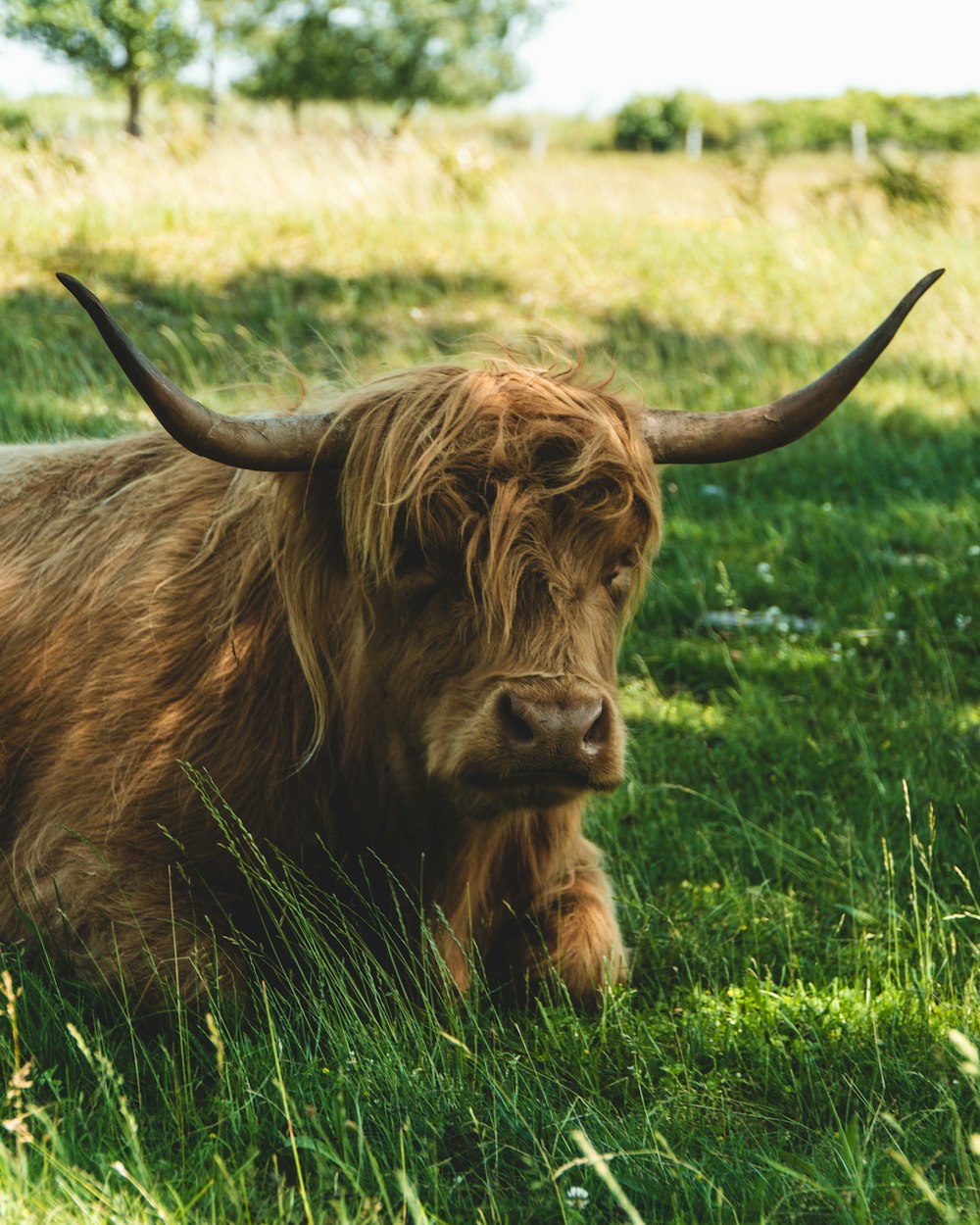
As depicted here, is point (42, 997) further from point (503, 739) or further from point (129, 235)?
point (129, 235)

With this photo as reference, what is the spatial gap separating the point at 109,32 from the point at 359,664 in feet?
89.1

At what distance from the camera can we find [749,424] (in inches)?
132

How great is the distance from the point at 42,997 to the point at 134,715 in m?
0.74

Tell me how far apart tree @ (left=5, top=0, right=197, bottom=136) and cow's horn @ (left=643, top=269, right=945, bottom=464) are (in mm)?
24777

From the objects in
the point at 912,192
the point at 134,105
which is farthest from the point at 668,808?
the point at 134,105

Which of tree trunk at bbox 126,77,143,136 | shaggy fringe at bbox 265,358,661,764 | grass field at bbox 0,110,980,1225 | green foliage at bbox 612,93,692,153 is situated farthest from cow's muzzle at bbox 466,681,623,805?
green foliage at bbox 612,93,692,153

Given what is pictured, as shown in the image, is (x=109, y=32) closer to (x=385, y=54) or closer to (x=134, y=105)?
(x=134, y=105)

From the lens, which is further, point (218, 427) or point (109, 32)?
point (109, 32)

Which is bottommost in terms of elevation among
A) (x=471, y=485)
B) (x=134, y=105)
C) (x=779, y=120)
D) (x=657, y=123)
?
(x=471, y=485)

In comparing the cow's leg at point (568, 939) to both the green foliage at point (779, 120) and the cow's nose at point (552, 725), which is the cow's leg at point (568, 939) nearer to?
the cow's nose at point (552, 725)

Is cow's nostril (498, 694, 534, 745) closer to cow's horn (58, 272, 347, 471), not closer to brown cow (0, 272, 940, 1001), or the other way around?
brown cow (0, 272, 940, 1001)

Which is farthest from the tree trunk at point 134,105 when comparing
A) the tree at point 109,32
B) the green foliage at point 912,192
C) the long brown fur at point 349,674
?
the long brown fur at point 349,674

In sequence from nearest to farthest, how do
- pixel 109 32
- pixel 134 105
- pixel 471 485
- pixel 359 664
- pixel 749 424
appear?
pixel 471 485, pixel 359 664, pixel 749 424, pixel 109 32, pixel 134 105

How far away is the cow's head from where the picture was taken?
2.81m
